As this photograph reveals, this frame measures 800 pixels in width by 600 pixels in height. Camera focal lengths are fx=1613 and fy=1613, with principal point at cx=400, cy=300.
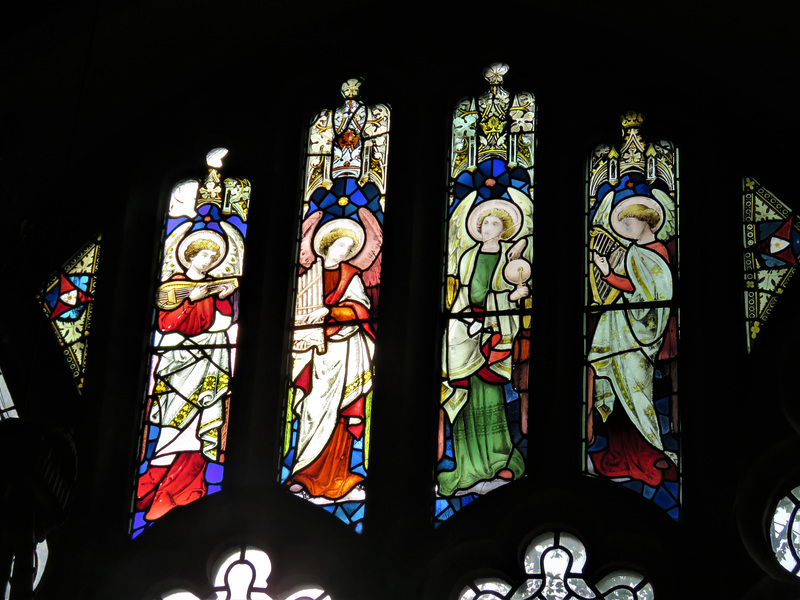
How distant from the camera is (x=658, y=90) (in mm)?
9016

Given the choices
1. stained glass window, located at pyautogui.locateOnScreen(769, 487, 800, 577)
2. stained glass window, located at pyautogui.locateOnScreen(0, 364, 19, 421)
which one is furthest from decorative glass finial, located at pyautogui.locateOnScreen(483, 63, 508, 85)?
stained glass window, located at pyautogui.locateOnScreen(0, 364, 19, 421)

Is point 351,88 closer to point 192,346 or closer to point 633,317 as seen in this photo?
point 192,346

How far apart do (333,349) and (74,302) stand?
1.62 meters

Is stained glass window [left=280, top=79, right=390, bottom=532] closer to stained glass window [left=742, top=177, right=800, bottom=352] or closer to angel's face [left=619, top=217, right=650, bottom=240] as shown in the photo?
angel's face [left=619, top=217, right=650, bottom=240]

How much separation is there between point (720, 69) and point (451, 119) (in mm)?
1557

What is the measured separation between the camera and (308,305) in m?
9.06

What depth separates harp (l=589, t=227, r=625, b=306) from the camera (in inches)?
339

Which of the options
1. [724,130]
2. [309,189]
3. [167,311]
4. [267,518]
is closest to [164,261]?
[167,311]

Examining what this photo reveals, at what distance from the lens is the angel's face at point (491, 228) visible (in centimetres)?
893

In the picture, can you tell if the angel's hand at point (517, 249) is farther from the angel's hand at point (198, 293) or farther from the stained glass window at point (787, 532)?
the stained glass window at point (787, 532)

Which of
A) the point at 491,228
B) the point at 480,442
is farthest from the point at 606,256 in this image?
the point at 480,442

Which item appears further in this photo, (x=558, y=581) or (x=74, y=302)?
(x=74, y=302)

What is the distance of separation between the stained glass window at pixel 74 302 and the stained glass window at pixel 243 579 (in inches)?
55.2

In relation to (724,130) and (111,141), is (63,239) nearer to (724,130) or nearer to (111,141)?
(111,141)
